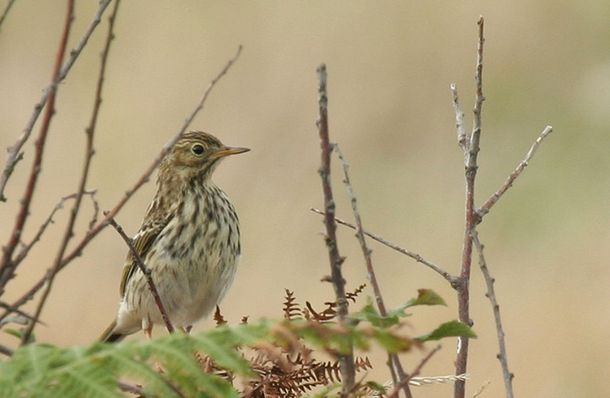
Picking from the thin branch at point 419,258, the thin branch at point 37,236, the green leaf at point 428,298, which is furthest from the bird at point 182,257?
the green leaf at point 428,298

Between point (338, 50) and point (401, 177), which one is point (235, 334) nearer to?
point (401, 177)

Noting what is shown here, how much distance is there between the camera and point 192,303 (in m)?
6.09

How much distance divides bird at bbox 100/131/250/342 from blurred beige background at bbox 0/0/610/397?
4452 mm

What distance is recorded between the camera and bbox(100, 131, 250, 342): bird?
19.9ft

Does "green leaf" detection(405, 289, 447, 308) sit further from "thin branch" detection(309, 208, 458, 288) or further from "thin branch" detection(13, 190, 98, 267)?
"thin branch" detection(13, 190, 98, 267)

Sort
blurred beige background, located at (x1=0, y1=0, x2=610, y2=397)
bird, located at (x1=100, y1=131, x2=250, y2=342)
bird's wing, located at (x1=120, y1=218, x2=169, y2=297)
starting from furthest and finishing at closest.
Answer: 1. blurred beige background, located at (x1=0, y1=0, x2=610, y2=397)
2. bird's wing, located at (x1=120, y1=218, x2=169, y2=297)
3. bird, located at (x1=100, y1=131, x2=250, y2=342)

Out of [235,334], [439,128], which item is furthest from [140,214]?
[235,334]

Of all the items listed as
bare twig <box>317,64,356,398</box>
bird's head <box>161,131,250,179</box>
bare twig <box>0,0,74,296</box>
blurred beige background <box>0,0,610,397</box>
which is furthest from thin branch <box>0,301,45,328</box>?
blurred beige background <box>0,0,610,397</box>

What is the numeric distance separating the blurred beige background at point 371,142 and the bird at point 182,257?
14.6ft

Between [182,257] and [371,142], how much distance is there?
9379 mm

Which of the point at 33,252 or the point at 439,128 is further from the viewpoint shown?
the point at 439,128

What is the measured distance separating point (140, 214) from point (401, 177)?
285 centimetres

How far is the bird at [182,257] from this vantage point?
6.07 meters

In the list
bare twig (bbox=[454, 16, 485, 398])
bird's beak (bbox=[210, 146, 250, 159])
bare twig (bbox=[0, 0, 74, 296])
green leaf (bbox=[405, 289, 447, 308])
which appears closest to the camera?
bare twig (bbox=[0, 0, 74, 296])
